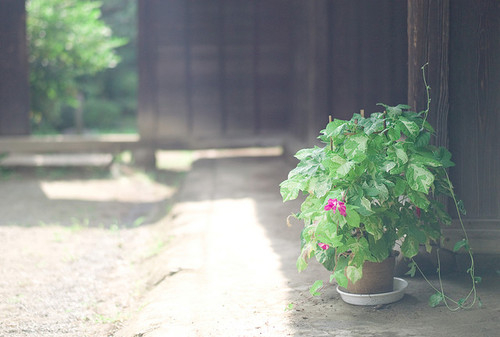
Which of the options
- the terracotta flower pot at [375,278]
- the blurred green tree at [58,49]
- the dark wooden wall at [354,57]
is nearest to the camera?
the terracotta flower pot at [375,278]

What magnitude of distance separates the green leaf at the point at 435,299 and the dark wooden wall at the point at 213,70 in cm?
755

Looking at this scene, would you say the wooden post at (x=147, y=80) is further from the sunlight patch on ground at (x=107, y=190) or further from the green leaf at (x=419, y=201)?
the green leaf at (x=419, y=201)

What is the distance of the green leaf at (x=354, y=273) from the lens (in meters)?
3.58

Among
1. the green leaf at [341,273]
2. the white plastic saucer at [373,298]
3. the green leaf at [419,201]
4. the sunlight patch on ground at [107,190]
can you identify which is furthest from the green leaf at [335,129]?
the sunlight patch on ground at [107,190]

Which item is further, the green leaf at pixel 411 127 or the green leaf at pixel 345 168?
the green leaf at pixel 411 127

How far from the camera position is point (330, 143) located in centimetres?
379

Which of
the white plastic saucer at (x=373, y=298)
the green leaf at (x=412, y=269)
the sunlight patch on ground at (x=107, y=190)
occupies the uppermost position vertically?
the green leaf at (x=412, y=269)

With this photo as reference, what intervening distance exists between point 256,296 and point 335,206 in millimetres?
966

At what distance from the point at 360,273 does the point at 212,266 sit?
1609 millimetres

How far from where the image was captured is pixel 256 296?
4160 millimetres

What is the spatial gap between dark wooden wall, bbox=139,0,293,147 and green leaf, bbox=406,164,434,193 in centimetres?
749

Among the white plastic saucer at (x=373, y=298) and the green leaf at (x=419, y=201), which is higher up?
the green leaf at (x=419, y=201)

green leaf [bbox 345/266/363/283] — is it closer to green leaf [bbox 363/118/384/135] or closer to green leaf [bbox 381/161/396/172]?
green leaf [bbox 381/161/396/172]

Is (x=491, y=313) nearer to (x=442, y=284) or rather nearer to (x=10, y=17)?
(x=442, y=284)
